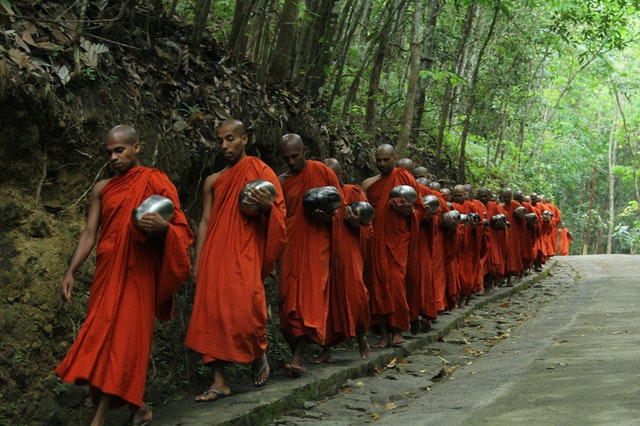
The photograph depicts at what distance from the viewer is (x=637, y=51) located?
120 ft

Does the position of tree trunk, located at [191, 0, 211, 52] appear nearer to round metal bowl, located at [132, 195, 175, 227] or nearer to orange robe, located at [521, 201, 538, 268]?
round metal bowl, located at [132, 195, 175, 227]

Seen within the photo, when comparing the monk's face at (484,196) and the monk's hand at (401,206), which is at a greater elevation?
the monk's face at (484,196)

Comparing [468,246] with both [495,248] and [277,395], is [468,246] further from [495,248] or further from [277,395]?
[277,395]

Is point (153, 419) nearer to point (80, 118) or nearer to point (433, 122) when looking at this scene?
point (80, 118)

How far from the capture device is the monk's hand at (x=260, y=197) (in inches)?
216

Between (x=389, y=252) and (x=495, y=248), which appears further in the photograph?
(x=495, y=248)

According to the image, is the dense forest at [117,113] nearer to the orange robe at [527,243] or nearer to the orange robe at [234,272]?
the orange robe at [234,272]

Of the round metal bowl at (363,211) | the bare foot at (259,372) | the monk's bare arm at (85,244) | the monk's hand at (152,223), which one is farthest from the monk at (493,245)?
the monk's hand at (152,223)

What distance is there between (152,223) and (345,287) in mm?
2739

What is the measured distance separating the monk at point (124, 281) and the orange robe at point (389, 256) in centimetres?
331

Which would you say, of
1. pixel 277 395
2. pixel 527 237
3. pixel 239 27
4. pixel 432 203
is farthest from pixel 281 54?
pixel 527 237

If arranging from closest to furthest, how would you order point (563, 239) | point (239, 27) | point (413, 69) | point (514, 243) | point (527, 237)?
point (239, 27), point (413, 69), point (514, 243), point (527, 237), point (563, 239)

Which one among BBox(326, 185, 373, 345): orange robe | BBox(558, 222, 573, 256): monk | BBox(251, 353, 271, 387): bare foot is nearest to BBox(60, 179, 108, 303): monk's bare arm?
BBox(251, 353, 271, 387): bare foot

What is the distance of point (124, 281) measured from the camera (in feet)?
15.1
